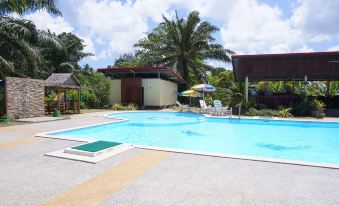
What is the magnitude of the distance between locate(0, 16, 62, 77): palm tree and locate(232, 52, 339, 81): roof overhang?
13.5m

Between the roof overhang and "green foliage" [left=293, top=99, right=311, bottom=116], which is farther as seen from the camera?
the roof overhang

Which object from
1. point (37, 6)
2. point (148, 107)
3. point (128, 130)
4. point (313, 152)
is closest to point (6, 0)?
point (37, 6)

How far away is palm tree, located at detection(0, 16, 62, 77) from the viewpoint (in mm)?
15305

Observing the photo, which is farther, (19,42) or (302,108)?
(302,108)

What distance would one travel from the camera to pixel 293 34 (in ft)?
64.5

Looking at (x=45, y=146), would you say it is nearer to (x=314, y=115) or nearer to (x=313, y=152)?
(x=313, y=152)

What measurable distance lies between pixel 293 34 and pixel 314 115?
6.28 metres

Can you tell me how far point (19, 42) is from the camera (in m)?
15.9

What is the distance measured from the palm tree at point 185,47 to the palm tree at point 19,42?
1356cm

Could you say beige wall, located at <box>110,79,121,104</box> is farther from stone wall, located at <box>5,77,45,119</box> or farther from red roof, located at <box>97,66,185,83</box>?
stone wall, located at <box>5,77,45,119</box>

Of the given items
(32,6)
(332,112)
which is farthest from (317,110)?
(32,6)

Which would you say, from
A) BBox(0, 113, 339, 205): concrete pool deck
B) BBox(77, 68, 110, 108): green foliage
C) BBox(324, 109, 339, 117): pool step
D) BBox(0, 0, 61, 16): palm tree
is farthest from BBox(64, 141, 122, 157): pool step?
BBox(324, 109, 339, 117): pool step

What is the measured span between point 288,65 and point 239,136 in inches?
397

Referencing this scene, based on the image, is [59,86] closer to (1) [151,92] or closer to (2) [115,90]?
(2) [115,90]
